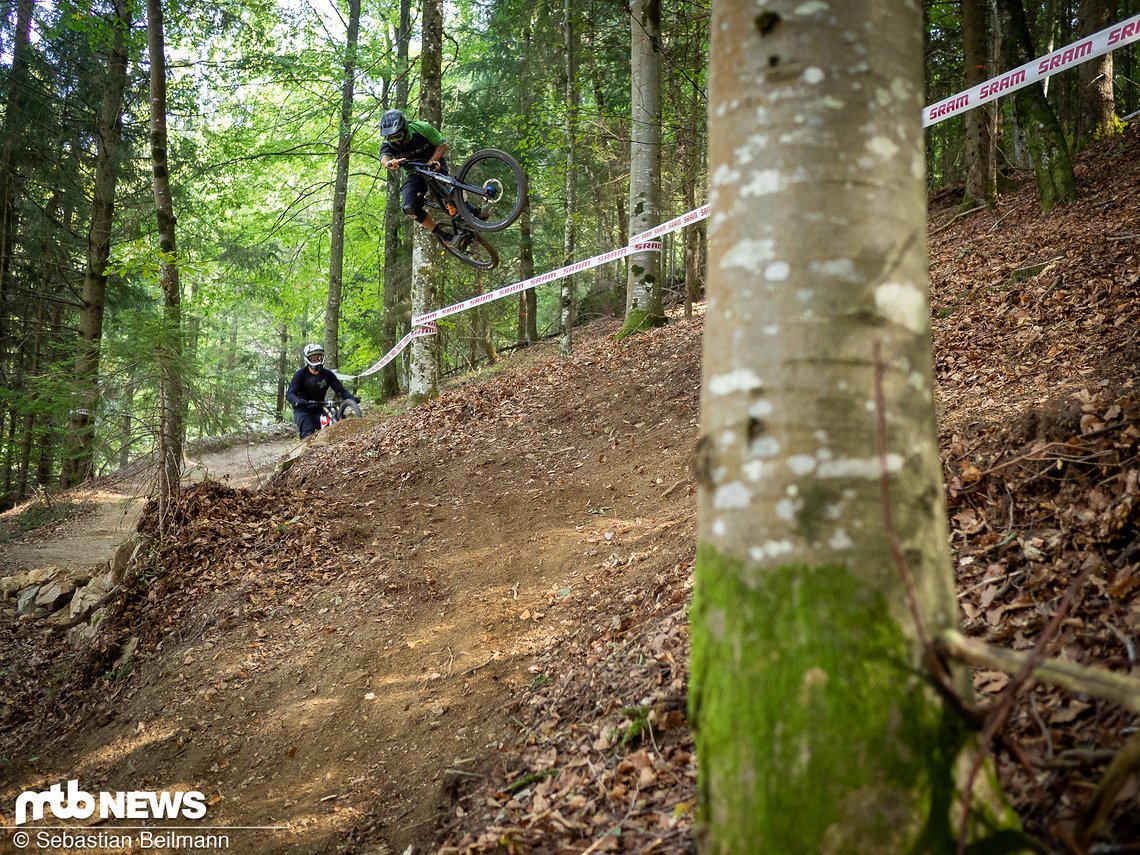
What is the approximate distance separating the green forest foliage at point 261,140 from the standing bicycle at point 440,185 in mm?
A: 2804

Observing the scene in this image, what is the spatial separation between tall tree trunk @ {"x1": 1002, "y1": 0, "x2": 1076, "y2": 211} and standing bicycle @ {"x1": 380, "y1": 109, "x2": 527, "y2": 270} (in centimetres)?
602

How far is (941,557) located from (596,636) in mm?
3028

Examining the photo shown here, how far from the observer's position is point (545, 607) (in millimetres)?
5215

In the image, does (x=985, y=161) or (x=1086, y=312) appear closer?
(x=1086, y=312)

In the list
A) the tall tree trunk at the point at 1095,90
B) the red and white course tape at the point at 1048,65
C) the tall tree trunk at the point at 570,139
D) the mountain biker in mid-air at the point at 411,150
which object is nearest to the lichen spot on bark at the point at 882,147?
the red and white course tape at the point at 1048,65

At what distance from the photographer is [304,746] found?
15.1 ft

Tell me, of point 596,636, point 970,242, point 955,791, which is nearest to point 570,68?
point 970,242

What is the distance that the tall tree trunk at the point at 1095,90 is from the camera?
34.7 feet

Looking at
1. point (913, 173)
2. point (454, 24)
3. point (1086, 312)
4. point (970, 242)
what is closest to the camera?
point (913, 173)

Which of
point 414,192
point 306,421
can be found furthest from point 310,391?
point 414,192

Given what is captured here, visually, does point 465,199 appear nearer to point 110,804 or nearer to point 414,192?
point 414,192

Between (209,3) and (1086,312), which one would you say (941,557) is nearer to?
(1086,312)

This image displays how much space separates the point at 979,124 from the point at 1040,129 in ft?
6.40

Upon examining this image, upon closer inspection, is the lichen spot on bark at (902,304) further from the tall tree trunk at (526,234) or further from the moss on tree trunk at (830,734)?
the tall tree trunk at (526,234)
